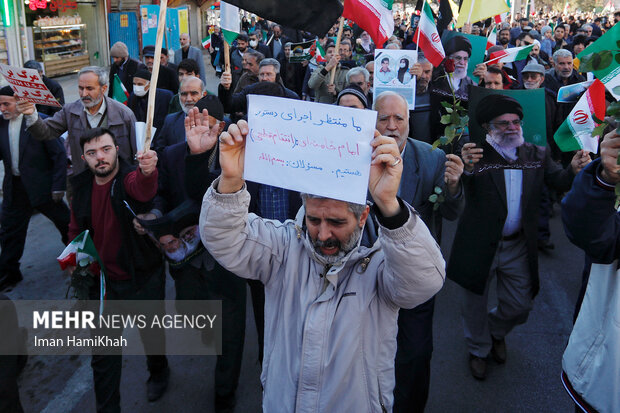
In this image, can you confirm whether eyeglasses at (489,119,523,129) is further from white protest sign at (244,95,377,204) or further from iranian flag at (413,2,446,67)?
iranian flag at (413,2,446,67)

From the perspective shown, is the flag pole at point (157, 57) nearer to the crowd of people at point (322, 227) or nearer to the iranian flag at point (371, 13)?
the crowd of people at point (322, 227)

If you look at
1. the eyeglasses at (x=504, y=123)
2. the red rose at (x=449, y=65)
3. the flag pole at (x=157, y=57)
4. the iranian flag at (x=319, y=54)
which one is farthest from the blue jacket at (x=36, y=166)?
the iranian flag at (x=319, y=54)

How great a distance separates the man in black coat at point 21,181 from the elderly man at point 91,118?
0.30 meters

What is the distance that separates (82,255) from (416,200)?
205 centimetres

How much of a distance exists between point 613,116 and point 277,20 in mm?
1787

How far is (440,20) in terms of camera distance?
8.42 metres

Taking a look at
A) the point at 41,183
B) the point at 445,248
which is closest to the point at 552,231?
the point at 445,248

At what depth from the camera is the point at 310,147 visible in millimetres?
1958

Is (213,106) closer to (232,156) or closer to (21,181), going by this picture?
(232,156)

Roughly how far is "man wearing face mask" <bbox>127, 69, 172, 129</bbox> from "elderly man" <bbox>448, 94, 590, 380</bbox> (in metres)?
3.89

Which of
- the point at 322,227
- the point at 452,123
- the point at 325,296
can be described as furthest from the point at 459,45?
the point at 325,296

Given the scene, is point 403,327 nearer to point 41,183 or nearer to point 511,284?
point 511,284

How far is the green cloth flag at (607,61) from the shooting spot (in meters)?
2.21

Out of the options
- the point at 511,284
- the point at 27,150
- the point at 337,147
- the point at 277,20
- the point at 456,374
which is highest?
the point at 277,20
